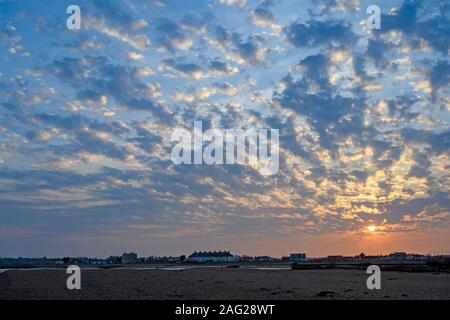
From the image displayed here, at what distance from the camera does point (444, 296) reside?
42.9m
